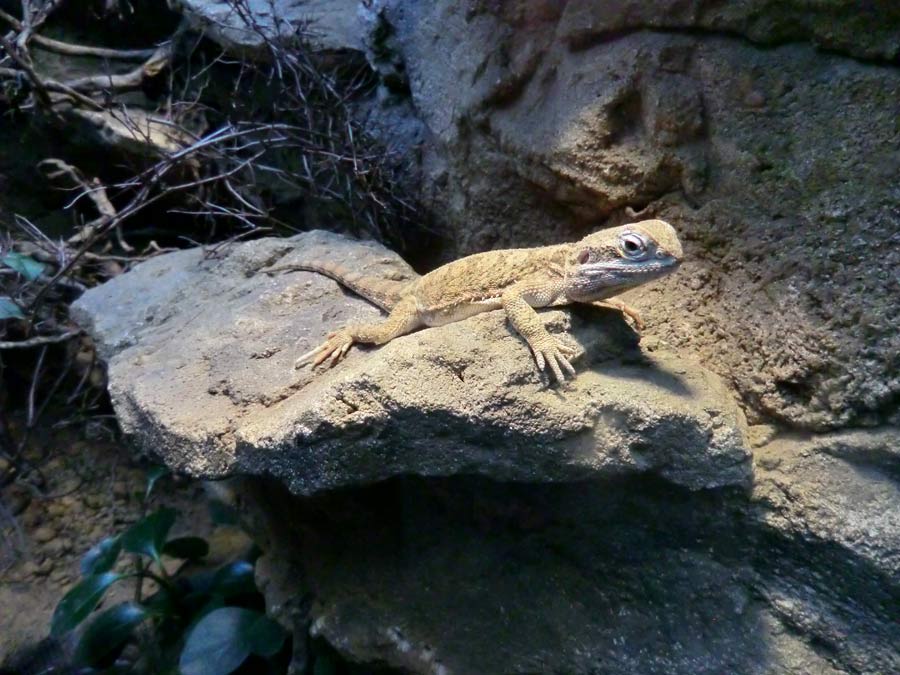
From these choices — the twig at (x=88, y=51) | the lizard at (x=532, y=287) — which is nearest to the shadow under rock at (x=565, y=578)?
the lizard at (x=532, y=287)

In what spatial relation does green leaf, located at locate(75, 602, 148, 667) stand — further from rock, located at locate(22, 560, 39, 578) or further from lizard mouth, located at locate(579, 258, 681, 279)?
lizard mouth, located at locate(579, 258, 681, 279)

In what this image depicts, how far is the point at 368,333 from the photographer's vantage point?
8.48ft

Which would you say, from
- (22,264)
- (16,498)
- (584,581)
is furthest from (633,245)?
(16,498)

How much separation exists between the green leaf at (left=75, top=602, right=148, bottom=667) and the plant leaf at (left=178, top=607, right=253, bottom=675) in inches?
21.2

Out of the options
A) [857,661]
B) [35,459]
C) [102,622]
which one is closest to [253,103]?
[35,459]

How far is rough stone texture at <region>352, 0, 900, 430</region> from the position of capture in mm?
2059

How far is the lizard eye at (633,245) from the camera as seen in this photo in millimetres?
2141

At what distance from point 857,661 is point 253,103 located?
13.2 feet

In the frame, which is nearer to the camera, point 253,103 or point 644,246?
point 644,246

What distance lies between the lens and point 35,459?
4.29 metres

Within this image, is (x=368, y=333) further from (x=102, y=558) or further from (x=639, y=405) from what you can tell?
(x=102, y=558)

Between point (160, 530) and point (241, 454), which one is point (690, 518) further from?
point (160, 530)

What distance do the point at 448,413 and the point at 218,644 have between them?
5.45 ft

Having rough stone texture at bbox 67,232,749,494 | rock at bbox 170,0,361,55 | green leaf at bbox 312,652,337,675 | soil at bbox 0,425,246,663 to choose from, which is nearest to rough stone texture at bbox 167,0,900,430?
rough stone texture at bbox 67,232,749,494
